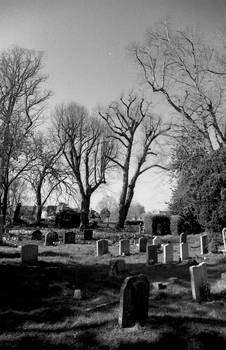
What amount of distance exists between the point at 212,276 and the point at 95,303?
335 centimetres

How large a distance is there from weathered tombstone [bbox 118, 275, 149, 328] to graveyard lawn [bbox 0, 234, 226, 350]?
6.2 inches

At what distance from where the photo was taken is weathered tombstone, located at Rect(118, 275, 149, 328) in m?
4.93

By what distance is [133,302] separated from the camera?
5.05 metres

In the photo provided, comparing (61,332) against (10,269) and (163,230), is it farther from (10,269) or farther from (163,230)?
(163,230)

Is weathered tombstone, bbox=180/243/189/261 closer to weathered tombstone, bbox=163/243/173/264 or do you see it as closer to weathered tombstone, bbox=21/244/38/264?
weathered tombstone, bbox=163/243/173/264

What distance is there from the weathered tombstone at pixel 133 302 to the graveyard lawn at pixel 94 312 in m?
0.16

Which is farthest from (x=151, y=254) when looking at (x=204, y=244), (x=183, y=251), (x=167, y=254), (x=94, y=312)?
(x=94, y=312)

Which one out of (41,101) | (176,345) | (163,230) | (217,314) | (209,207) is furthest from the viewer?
→ (41,101)

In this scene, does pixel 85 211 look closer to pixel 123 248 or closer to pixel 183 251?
pixel 123 248

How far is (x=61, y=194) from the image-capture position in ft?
107

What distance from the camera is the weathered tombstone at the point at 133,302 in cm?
493

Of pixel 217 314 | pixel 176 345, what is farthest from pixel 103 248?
pixel 176 345

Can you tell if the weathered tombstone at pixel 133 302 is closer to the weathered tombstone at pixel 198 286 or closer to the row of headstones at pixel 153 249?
the weathered tombstone at pixel 198 286

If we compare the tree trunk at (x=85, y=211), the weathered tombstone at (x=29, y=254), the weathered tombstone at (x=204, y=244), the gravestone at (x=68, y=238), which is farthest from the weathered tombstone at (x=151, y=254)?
the tree trunk at (x=85, y=211)
